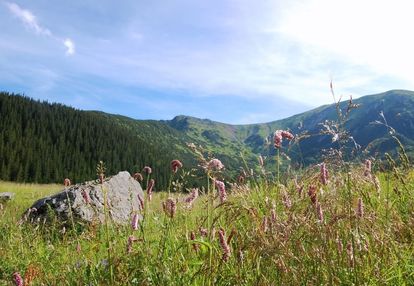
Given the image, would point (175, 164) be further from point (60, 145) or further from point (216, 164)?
point (60, 145)

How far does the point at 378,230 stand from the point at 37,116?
149535 millimetres

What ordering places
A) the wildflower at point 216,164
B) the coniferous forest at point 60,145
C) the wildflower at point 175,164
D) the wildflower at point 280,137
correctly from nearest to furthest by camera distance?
the wildflower at point 216,164 < the wildflower at point 175,164 < the wildflower at point 280,137 < the coniferous forest at point 60,145

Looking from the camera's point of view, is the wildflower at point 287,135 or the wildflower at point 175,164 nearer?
the wildflower at point 175,164

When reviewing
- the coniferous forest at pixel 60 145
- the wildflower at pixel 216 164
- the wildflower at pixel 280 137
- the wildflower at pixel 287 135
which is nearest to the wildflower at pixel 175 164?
the wildflower at pixel 216 164

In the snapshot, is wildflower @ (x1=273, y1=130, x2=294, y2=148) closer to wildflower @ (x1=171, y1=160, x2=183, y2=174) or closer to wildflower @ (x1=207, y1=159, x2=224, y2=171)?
wildflower @ (x1=207, y1=159, x2=224, y2=171)

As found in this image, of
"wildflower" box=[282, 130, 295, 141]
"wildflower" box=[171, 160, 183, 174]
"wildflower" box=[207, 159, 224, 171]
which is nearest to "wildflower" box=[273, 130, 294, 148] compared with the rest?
"wildflower" box=[282, 130, 295, 141]

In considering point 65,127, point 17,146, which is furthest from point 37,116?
point 17,146

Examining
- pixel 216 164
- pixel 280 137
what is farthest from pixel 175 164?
pixel 280 137

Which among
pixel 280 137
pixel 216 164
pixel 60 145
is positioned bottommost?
pixel 216 164

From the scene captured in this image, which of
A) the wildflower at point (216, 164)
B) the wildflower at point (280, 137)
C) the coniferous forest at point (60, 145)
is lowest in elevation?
the wildflower at point (216, 164)

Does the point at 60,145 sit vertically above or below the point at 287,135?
above

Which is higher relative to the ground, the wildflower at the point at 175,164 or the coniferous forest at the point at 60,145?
the coniferous forest at the point at 60,145

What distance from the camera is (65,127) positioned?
143 metres

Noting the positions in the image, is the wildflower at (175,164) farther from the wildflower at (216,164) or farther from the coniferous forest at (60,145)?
the coniferous forest at (60,145)
